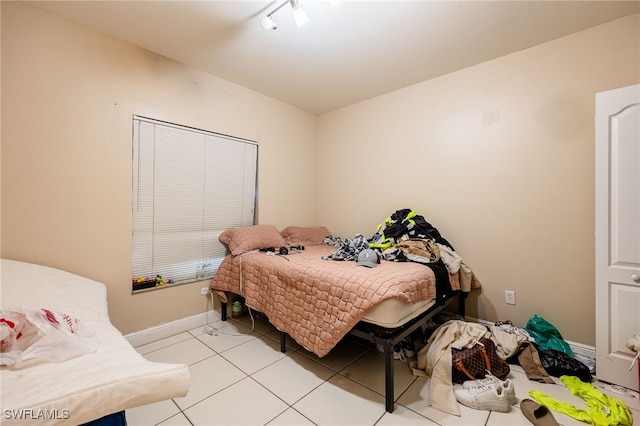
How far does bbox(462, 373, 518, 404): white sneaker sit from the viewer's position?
158 centimetres

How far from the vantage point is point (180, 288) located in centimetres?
263

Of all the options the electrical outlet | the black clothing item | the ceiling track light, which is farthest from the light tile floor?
Answer: the ceiling track light

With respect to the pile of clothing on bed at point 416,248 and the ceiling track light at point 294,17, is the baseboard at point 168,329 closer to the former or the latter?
the pile of clothing on bed at point 416,248

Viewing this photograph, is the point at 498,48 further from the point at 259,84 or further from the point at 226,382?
the point at 226,382

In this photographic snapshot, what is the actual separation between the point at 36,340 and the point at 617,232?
3.35 metres

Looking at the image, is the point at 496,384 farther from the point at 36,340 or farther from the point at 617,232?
the point at 36,340

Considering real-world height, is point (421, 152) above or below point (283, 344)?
above

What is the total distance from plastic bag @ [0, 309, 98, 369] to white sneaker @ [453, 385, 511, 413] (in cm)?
206

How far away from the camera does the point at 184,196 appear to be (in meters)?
2.65

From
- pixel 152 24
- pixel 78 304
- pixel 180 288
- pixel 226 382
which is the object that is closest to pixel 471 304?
Answer: pixel 226 382

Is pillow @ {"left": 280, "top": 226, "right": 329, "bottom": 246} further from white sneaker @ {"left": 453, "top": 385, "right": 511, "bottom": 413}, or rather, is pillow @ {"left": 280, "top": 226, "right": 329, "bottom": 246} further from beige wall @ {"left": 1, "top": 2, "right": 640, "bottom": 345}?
white sneaker @ {"left": 453, "top": 385, "right": 511, "bottom": 413}

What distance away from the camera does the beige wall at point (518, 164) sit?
2.07 metres

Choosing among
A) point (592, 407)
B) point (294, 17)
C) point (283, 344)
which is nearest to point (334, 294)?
point (283, 344)

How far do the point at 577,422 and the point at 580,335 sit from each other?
930 mm
